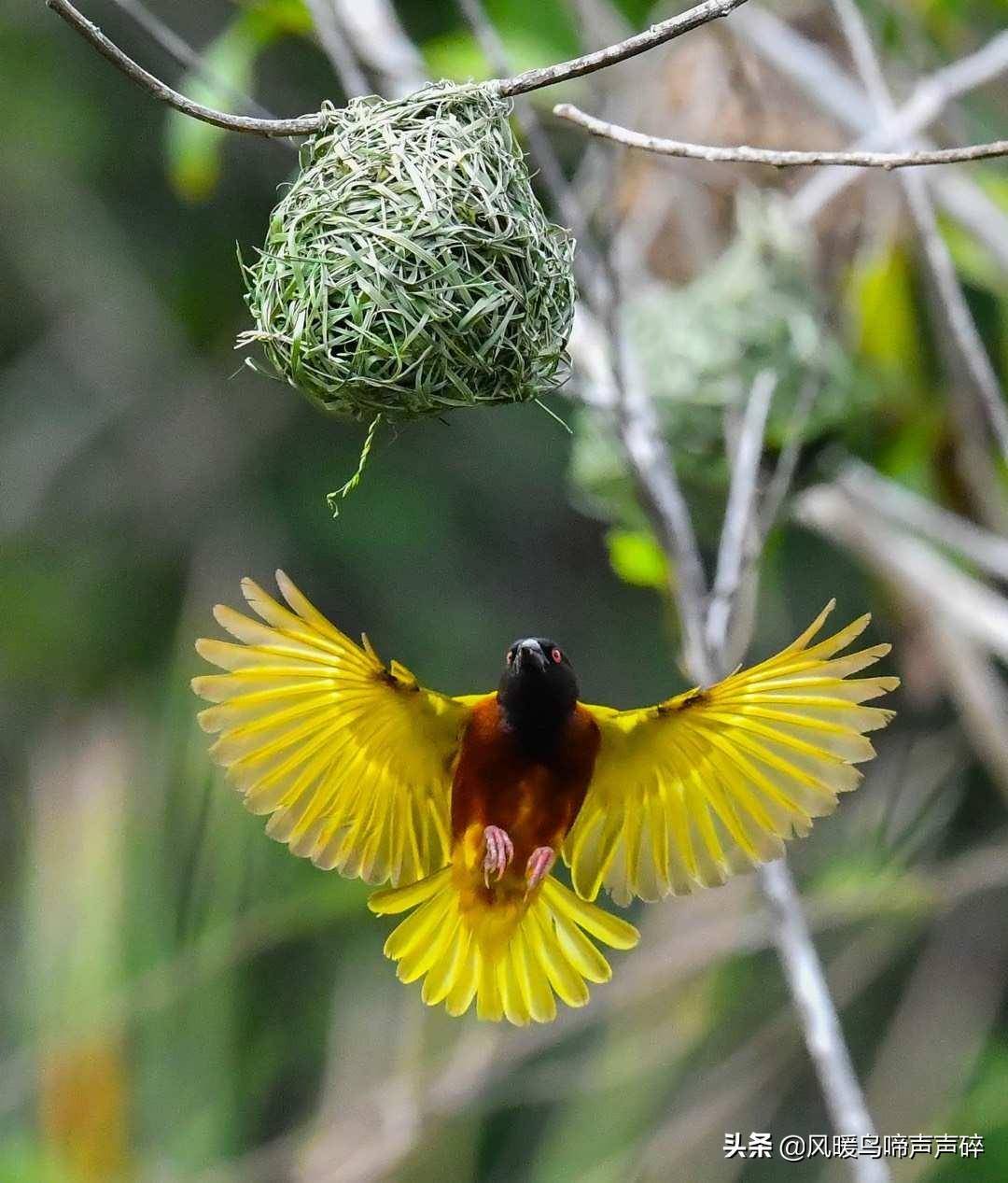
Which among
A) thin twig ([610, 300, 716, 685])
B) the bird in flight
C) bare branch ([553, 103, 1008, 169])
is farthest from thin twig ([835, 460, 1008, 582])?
bare branch ([553, 103, 1008, 169])

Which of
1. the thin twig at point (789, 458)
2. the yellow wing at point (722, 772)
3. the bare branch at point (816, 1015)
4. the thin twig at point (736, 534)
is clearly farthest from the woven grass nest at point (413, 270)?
the thin twig at point (789, 458)

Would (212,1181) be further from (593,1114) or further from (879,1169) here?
(879,1169)

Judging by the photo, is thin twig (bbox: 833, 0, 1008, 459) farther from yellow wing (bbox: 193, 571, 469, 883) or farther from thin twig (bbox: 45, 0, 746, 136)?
thin twig (bbox: 45, 0, 746, 136)

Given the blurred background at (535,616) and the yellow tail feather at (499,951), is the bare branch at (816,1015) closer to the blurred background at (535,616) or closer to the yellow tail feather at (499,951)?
the yellow tail feather at (499,951)

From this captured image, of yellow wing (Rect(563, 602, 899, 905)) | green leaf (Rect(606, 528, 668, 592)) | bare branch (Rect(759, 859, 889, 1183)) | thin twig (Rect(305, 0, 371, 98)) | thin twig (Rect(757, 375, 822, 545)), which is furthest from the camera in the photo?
green leaf (Rect(606, 528, 668, 592))

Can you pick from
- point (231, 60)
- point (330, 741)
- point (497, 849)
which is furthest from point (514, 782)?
point (231, 60)
